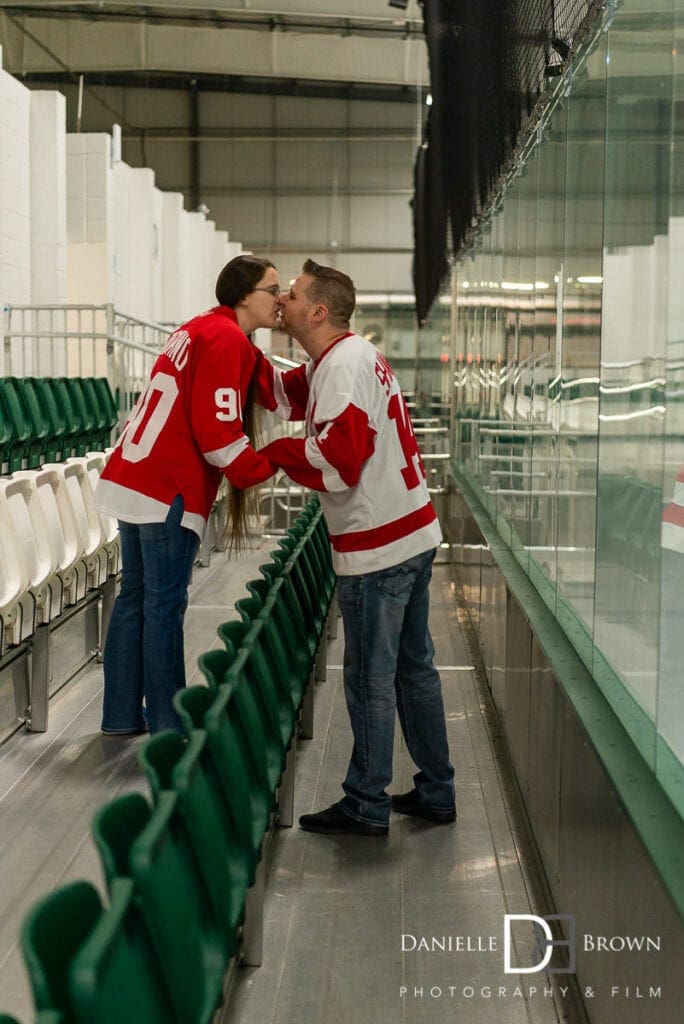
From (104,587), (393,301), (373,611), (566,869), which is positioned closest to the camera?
(566,869)

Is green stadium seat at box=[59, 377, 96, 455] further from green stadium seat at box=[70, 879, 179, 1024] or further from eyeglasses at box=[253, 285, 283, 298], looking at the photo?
green stadium seat at box=[70, 879, 179, 1024]

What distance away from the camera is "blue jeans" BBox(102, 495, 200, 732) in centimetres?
362

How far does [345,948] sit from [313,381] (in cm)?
137

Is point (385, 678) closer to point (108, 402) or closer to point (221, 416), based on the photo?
point (221, 416)

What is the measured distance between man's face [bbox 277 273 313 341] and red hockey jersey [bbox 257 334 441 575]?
107 millimetres

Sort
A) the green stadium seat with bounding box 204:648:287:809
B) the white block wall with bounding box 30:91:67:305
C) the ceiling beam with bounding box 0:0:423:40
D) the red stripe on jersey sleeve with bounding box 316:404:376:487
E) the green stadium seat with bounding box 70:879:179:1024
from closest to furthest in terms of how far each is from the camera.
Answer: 1. the green stadium seat with bounding box 70:879:179:1024
2. the green stadium seat with bounding box 204:648:287:809
3. the red stripe on jersey sleeve with bounding box 316:404:376:487
4. the white block wall with bounding box 30:91:67:305
5. the ceiling beam with bounding box 0:0:423:40

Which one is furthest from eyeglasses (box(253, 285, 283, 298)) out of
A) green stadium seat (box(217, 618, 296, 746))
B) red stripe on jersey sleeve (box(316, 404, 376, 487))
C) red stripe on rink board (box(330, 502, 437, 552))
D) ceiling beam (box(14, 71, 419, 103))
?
ceiling beam (box(14, 71, 419, 103))

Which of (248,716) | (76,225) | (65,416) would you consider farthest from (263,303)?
(76,225)

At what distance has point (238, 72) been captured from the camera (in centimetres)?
1474

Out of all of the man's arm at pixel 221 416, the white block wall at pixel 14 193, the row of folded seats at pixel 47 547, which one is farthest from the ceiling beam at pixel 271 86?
the man's arm at pixel 221 416

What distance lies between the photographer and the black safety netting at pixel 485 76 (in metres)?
3.40

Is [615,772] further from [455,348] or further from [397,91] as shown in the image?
[397,91]

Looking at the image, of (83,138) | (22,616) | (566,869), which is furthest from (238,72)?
(566,869)

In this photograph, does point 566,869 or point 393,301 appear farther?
point 393,301
